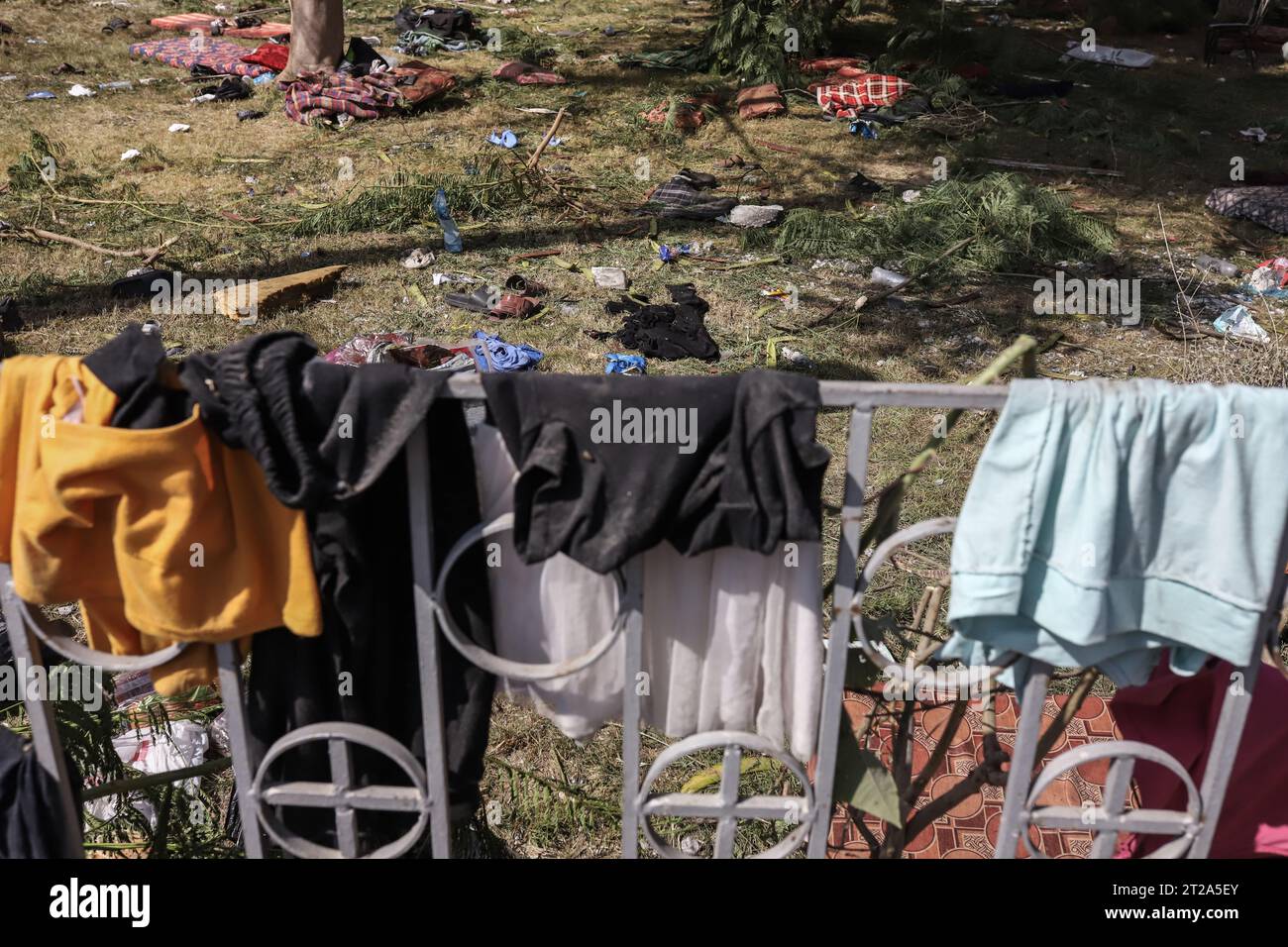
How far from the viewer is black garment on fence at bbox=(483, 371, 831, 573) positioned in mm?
1795

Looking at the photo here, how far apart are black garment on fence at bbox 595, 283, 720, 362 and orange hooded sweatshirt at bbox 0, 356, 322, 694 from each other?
4.83m

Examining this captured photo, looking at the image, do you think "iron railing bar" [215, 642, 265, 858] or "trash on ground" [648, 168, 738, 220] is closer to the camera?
"iron railing bar" [215, 642, 265, 858]

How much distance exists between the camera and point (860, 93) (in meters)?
11.6

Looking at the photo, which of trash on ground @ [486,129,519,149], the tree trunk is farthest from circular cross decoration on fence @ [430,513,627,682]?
the tree trunk

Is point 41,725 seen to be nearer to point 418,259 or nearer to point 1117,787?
point 1117,787

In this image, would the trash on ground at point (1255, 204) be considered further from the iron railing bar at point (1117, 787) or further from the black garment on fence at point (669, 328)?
the iron railing bar at point (1117, 787)

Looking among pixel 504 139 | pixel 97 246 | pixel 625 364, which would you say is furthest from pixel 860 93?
pixel 97 246

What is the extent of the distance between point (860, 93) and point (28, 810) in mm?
11123

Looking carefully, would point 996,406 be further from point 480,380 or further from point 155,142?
point 155,142

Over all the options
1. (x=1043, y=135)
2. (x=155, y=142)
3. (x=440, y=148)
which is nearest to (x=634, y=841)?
(x=440, y=148)

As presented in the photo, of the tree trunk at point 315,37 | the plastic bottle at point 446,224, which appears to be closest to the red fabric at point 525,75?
the tree trunk at point 315,37

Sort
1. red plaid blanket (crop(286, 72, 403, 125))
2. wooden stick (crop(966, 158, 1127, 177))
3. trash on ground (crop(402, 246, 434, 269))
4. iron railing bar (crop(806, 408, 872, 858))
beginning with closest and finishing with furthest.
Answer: iron railing bar (crop(806, 408, 872, 858)) < trash on ground (crop(402, 246, 434, 269)) < wooden stick (crop(966, 158, 1127, 177)) < red plaid blanket (crop(286, 72, 403, 125))

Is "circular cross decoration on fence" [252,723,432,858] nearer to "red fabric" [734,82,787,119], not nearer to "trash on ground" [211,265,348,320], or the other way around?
"trash on ground" [211,265,348,320]

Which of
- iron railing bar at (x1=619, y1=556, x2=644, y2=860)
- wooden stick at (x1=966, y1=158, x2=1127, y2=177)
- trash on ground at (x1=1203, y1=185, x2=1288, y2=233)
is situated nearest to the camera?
iron railing bar at (x1=619, y1=556, x2=644, y2=860)
